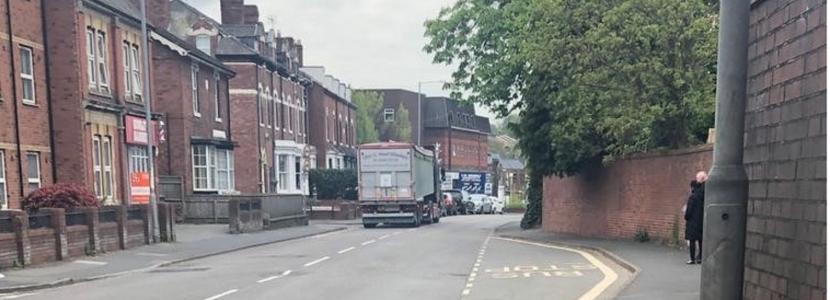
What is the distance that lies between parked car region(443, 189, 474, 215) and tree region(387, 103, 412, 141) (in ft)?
67.7

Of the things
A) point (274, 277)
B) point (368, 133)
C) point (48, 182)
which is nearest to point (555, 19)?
point (274, 277)

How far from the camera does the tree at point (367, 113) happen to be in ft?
256

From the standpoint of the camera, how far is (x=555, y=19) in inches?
781

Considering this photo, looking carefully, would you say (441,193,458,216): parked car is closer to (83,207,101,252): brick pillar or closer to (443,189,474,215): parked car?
(443,189,474,215): parked car

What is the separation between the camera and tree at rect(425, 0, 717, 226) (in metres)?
17.6

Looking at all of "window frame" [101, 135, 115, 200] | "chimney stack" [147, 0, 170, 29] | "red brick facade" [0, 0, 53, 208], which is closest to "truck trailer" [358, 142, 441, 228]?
"window frame" [101, 135, 115, 200]

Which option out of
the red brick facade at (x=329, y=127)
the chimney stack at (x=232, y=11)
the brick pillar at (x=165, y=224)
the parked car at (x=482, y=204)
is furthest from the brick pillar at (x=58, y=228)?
the parked car at (x=482, y=204)

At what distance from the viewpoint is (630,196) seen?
2158cm

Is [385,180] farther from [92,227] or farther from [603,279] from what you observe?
[603,279]

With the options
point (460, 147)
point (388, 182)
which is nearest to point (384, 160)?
point (388, 182)

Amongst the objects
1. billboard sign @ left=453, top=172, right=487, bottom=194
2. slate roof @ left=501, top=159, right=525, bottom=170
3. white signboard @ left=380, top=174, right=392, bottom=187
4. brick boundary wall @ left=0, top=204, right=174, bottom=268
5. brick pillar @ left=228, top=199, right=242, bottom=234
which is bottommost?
slate roof @ left=501, top=159, right=525, bottom=170

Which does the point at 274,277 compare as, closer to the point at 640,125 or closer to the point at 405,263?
the point at 405,263

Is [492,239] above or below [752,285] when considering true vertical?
below

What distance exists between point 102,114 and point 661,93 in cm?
1863
